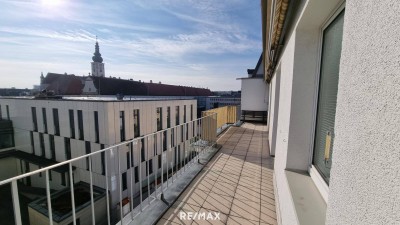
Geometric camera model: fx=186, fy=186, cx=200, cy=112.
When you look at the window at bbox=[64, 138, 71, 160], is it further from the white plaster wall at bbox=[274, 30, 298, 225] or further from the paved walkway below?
the white plaster wall at bbox=[274, 30, 298, 225]

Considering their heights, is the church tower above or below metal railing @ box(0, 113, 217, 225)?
above

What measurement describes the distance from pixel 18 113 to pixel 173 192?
24690 mm

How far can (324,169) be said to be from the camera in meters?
1.52

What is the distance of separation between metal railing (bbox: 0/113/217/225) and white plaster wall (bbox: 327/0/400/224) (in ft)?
5.06

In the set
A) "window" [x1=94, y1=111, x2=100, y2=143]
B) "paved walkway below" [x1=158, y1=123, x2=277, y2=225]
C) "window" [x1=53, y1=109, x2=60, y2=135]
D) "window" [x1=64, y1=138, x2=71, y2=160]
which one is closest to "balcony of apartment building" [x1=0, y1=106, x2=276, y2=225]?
"paved walkway below" [x1=158, y1=123, x2=277, y2=225]

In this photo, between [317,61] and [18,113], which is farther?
[18,113]

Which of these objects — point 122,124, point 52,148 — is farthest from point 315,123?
point 52,148

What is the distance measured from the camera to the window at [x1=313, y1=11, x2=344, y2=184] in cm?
136

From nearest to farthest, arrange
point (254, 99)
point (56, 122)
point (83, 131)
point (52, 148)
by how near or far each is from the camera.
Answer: point (254, 99) < point (83, 131) < point (56, 122) < point (52, 148)

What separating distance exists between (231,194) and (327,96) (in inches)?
78.4

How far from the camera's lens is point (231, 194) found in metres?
2.85

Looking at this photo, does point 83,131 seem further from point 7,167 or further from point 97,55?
point 97,55

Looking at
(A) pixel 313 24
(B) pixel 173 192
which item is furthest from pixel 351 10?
(B) pixel 173 192

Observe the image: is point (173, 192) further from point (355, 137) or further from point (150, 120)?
point (150, 120)
